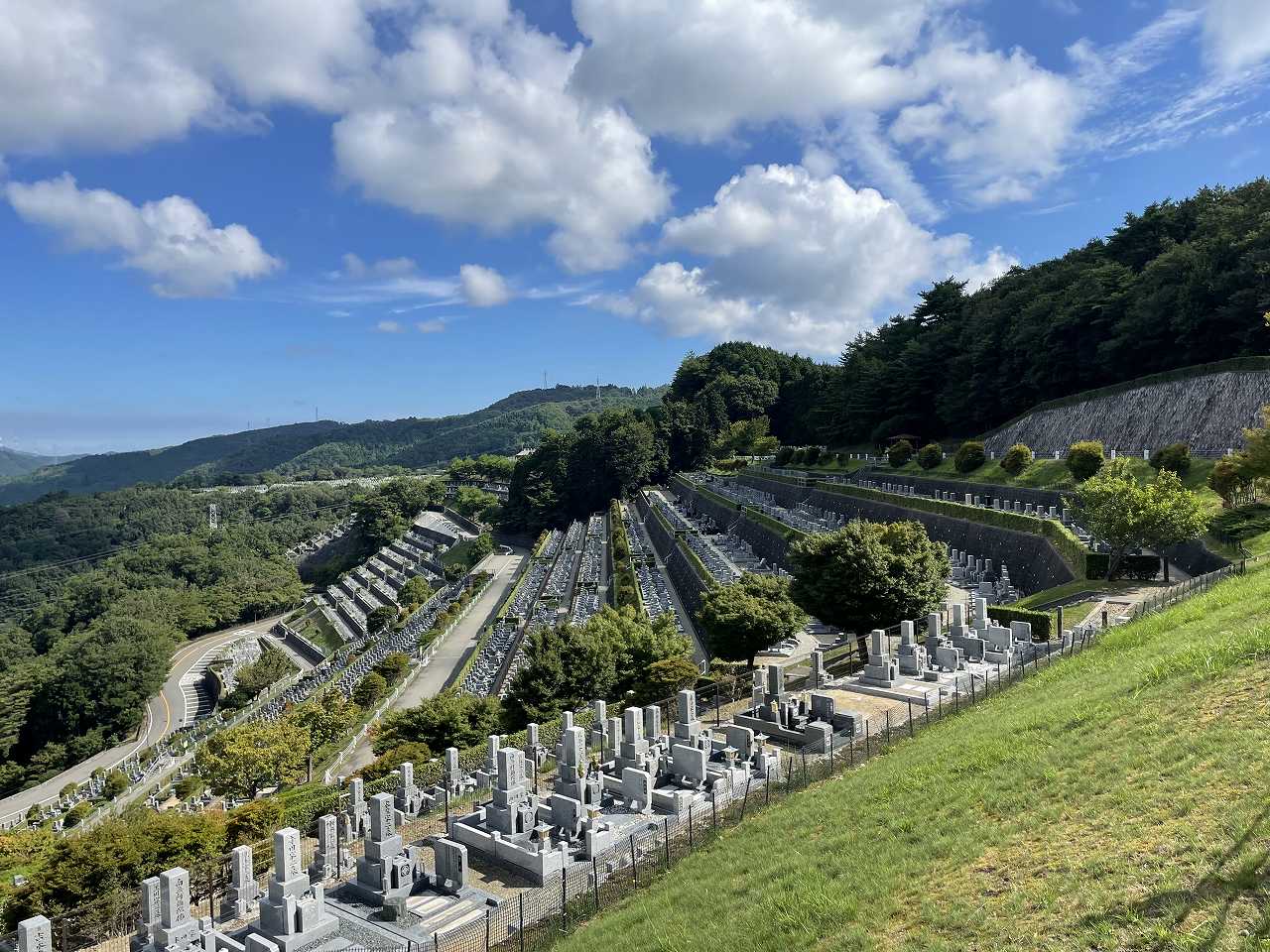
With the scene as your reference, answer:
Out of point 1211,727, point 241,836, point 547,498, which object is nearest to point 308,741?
point 241,836

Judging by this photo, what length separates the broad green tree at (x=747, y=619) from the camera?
2464 centimetres

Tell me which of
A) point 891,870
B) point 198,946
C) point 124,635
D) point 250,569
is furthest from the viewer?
point 250,569

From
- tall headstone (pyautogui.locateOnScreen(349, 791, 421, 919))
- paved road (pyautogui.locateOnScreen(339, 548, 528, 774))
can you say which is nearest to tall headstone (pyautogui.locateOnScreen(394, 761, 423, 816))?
tall headstone (pyautogui.locateOnScreen(349, 791, 421, 919))

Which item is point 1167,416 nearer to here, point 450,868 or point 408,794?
point 408,794

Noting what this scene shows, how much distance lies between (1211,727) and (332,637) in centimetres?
7345

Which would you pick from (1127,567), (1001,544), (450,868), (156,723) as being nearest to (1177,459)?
(1001,544)

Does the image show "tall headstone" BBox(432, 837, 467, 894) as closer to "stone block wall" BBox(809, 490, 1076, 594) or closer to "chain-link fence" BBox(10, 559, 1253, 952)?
"chain-link fence" BBox(10, 559, 1253, 952)

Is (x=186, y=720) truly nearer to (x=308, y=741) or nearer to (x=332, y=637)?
(x=332, y=637)

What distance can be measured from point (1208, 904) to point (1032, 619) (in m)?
16.9

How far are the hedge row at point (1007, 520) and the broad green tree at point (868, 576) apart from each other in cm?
450

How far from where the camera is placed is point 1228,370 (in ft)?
117

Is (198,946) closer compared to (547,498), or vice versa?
(198,946)

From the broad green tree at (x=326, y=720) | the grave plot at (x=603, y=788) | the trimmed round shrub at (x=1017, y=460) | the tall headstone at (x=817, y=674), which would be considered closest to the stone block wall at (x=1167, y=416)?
the trimmed round shrub at (x=1017, y=460)

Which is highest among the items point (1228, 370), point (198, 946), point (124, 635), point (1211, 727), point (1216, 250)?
point (1216, 250)
